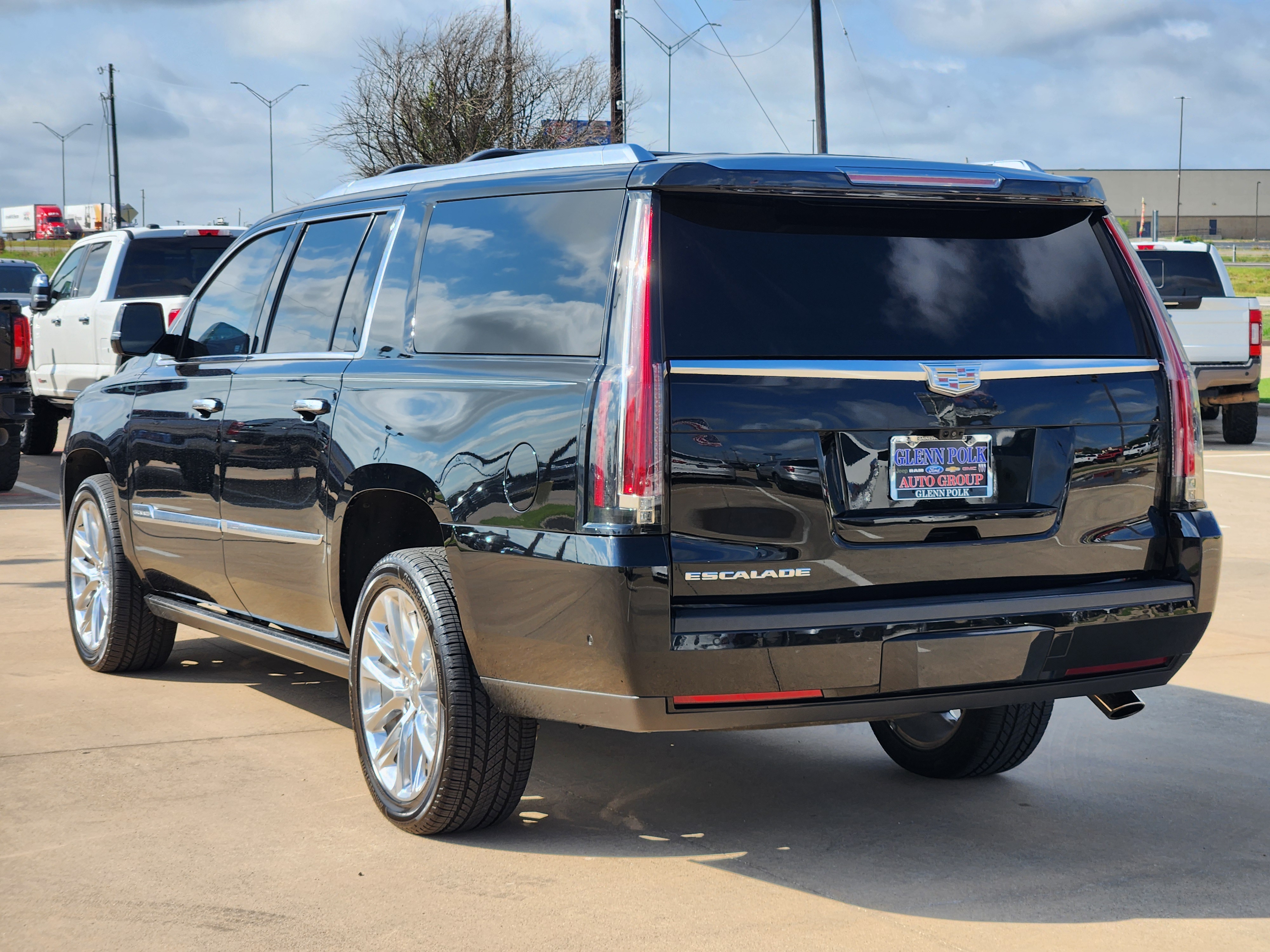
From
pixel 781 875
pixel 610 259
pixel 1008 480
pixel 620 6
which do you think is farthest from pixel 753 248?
pixel 620 6

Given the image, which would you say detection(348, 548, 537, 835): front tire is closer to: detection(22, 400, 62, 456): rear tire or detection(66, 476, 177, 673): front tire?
detection(66, 476, 177, 673): front tire

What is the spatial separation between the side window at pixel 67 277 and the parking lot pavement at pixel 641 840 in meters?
10.8

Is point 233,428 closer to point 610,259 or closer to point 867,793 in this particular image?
point 610,259

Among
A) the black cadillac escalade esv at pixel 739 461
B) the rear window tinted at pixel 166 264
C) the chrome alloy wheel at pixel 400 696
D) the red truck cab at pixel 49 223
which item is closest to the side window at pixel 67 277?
the rear window tinted at pixel 166 264

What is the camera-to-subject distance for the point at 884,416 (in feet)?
13.3

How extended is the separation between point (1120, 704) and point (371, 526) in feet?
7.67

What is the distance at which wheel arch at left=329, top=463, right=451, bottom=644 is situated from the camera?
184 inches

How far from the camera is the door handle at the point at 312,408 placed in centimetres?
505

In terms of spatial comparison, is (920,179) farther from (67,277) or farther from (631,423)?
(67,277)

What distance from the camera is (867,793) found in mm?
5184

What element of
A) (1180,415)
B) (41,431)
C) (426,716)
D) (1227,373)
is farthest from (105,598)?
(1227,373)

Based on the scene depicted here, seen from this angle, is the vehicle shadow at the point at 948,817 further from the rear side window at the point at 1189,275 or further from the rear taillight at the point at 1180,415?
the rear side window at the point at 1189,275

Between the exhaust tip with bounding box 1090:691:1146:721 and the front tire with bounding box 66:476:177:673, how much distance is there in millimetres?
3926

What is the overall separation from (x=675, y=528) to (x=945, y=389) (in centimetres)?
83
